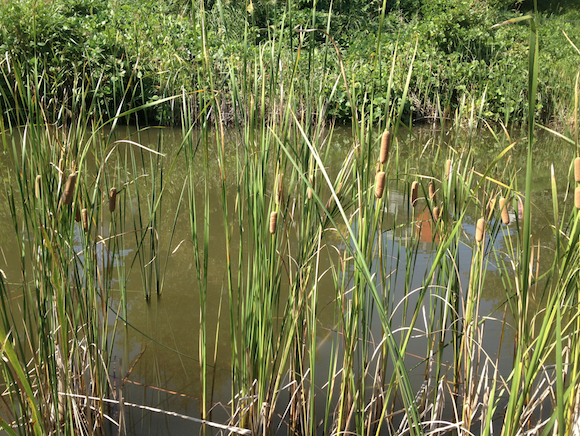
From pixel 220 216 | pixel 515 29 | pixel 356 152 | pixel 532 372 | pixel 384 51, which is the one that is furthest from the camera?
pixel 515 29

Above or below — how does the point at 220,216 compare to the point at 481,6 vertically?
below

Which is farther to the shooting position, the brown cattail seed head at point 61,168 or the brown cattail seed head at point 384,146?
the brown cattail seed head at point 61,168

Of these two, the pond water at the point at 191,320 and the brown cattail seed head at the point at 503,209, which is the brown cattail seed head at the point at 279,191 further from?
the brown cattail seed head at the point at 503,209

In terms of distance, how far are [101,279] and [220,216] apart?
179 cm

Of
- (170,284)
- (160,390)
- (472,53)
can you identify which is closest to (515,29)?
(472,53)

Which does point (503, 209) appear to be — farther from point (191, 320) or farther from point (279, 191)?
point (191, 320)

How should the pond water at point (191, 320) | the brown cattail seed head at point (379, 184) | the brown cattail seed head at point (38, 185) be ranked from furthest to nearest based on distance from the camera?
1. the pond water at point (191, 320)
2. the brown cattail seed head at point (38, 185)
3. the brown cattail seed head at point (379, 184)

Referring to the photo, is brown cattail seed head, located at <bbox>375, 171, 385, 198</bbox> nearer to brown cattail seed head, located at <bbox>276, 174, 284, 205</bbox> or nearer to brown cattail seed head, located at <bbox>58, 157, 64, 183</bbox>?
brown cattail seed head, located at <bbox>276, 174, 284, 205</bbox>

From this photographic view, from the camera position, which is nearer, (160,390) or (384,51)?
(160,390)

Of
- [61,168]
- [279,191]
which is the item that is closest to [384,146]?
[279,191]

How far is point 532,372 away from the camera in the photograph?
84 centimetres

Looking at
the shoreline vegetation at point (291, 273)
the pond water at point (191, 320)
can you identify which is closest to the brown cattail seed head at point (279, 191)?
the shoreline vegetation at point (291, 273)

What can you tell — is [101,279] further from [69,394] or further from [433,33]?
[433,33]

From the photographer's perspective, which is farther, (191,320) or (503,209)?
(191,320)
